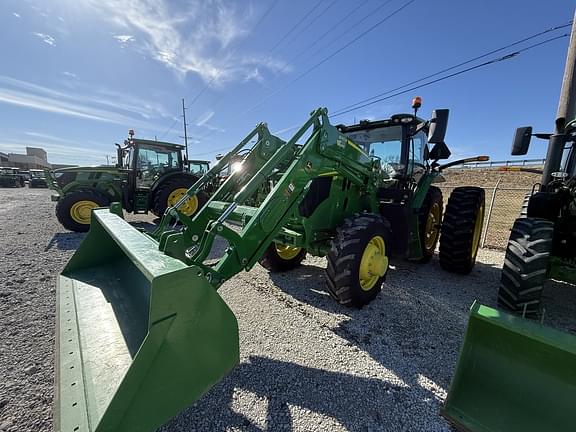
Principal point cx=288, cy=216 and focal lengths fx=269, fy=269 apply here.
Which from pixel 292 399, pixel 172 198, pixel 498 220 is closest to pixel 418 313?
pixel 292 399

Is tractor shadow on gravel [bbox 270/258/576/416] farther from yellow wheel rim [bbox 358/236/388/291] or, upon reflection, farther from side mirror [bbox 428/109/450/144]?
side mirror [bbox 428/109/450/144]

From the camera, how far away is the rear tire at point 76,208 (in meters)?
7.26

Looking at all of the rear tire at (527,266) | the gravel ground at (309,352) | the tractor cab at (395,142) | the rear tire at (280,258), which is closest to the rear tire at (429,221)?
the tractor cab at (395,142)

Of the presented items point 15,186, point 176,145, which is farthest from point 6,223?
point 15,186

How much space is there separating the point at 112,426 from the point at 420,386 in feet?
6.96

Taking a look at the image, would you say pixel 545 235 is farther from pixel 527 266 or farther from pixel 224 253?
pixel 224 253

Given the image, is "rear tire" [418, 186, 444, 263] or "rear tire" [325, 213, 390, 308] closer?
"rear tire" [325, 213, 390, 308]

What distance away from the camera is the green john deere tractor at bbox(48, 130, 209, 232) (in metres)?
7.56

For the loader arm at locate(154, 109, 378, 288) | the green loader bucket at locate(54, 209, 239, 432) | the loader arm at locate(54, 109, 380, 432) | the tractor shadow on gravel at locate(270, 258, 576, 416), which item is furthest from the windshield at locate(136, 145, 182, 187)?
the green loader bucket at locate(54, 209, 239, 432)

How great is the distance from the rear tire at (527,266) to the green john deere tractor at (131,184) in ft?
23.4

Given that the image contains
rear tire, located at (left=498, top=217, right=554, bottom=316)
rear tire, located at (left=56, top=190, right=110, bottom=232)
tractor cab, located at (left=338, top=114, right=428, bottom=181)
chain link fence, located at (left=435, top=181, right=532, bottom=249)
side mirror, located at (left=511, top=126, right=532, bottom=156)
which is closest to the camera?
rear tire, located at (left=498, top=217, right=554, bottom=316)

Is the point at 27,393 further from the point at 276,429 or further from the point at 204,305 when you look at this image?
the point at 276,429

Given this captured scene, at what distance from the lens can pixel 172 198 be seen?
8523mm

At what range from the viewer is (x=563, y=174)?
3.68m
